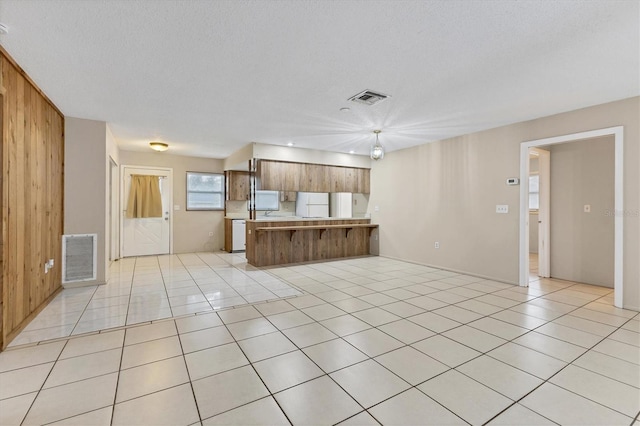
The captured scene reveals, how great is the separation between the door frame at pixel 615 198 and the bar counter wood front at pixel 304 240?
3229 mm

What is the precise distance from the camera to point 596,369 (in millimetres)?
2137

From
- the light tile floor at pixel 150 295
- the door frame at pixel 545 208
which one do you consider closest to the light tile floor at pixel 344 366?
the light tile floor at pixel 150 295

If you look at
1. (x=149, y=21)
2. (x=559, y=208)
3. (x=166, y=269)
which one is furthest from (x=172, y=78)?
(x=559, y=208)

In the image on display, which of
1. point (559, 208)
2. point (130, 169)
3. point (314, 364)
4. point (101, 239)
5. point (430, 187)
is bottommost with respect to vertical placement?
point (314, 364)

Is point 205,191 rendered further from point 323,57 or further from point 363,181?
point 323,57

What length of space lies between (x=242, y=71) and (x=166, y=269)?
166 inches

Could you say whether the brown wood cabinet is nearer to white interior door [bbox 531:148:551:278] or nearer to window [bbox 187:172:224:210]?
window [bbox 187:172:224:210]

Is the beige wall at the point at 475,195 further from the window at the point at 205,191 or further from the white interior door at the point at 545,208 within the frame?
the window at the point at 205,191

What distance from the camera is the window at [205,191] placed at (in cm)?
763

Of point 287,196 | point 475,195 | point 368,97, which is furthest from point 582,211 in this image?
point 287,196

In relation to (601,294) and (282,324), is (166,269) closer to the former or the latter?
(282,324)

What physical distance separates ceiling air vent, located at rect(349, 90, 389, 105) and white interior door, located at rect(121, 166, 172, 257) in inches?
222

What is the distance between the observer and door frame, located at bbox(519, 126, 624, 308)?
Answer: 3490 mm

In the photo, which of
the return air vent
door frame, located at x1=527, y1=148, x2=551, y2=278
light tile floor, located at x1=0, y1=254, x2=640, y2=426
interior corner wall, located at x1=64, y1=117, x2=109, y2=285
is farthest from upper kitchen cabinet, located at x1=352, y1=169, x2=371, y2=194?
the return air vent
